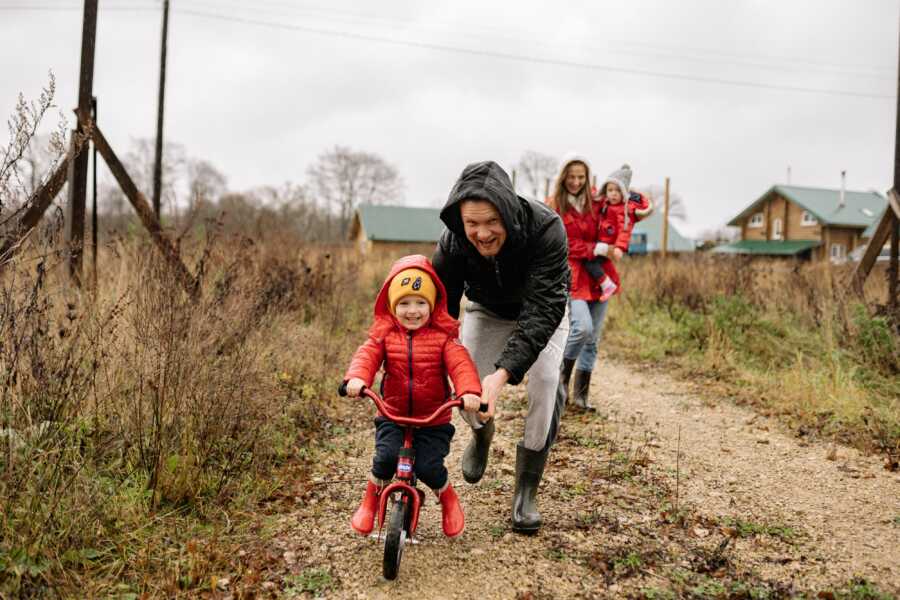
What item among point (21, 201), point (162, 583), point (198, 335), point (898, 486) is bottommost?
point (162, 583)

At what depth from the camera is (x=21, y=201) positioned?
3.42 m

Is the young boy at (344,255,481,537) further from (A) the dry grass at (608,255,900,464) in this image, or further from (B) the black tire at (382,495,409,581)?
(A) the dry grass at (608,255,900,464)

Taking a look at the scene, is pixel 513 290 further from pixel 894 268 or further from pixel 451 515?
pixel 894 268

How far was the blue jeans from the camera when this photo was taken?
560 centimetres

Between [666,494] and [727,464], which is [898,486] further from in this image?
[666,494]

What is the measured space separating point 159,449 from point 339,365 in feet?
12.0

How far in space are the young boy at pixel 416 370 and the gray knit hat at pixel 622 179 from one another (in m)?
3.16

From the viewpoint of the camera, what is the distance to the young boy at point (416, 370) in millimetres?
3059

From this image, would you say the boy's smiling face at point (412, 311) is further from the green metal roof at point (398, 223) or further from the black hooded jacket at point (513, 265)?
the green metal roof at point (398, 223)

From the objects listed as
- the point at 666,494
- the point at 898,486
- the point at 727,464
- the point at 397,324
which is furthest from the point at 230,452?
the point at 898,486

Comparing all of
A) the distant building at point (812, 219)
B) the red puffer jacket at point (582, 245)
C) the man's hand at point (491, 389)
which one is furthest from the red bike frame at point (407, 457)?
the distant building at point (812, 219)

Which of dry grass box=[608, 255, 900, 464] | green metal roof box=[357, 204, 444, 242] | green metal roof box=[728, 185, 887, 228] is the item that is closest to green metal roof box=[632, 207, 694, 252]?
green metal roof box=[728, 185, 887, 228]

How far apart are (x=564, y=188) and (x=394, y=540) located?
11.7ft

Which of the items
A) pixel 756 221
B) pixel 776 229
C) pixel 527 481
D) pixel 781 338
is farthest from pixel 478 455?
pixel 756 221
